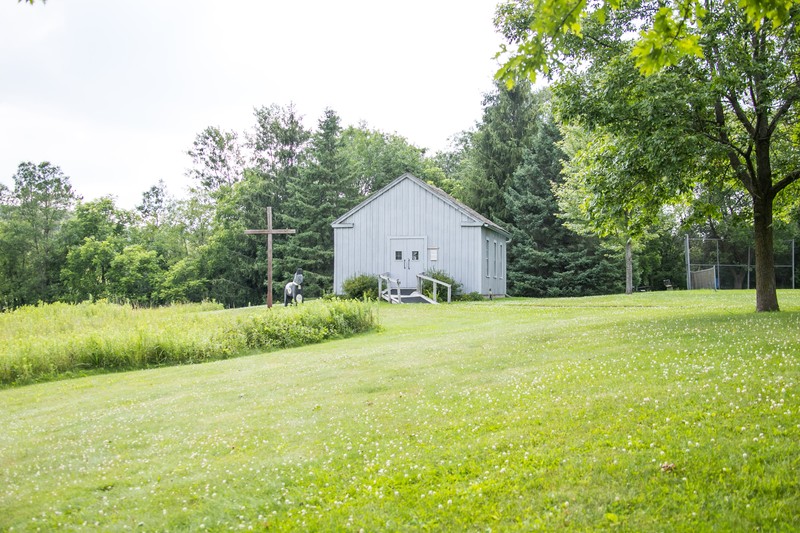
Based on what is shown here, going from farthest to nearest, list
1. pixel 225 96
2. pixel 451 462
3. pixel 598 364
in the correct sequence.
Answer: pixel 225 96, pixel 598 364, pixel 451 462

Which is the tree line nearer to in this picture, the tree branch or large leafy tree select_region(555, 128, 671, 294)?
large leafy tree select_region(555, 128, 671, 294)

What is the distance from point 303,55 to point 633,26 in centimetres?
1962

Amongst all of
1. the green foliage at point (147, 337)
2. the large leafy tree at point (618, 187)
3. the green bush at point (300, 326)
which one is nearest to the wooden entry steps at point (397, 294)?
the green bush at point (300, 326)

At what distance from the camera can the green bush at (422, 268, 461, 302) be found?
3156cm

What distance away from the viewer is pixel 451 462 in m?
5.90

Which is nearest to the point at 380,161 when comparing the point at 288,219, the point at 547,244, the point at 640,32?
the point at 288,219

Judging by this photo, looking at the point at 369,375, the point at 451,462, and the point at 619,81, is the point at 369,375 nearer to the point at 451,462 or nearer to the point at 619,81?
the point at 451,462

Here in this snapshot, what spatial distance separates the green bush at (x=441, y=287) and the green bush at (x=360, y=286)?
260cm

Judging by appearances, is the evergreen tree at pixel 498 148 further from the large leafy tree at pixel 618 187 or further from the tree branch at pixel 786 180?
the tree branch at pixel 786 180

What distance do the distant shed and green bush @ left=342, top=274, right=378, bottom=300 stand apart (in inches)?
46.4

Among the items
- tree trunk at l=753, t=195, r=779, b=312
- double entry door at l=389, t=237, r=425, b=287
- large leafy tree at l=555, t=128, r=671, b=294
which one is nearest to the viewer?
large leafy tree at l=555, t=128, r=671, b=294

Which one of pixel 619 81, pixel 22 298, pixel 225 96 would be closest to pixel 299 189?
pixel 225 96

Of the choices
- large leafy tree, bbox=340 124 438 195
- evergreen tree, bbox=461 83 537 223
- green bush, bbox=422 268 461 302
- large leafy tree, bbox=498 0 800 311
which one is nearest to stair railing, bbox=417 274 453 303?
green bush, bbox=422 268 461 302

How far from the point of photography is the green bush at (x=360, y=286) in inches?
1264
